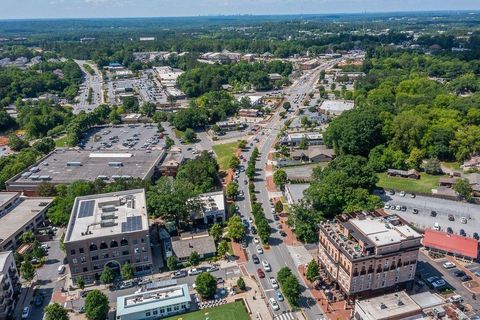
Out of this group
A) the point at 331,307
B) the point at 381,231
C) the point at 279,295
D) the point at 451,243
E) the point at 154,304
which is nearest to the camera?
the point at 154,304

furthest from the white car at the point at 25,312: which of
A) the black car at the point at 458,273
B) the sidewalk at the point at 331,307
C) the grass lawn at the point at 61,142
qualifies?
the grass lawn at the point at 61,142

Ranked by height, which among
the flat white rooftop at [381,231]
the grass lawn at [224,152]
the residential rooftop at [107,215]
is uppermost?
the flat white rooftop at [381,231]

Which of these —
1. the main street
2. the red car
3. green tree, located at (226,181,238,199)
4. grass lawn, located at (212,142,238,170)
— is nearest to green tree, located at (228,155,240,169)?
grass lawn, located at (212,142,238,170)

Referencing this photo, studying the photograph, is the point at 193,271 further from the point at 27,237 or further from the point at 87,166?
the point at 87,166

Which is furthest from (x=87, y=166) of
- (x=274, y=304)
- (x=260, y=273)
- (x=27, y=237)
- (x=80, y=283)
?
(x=274, y=304)

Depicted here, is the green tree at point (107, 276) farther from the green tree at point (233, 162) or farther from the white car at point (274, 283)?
the green tree at point (233, 162)

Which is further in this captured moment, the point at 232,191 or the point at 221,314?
the point at 232,191
